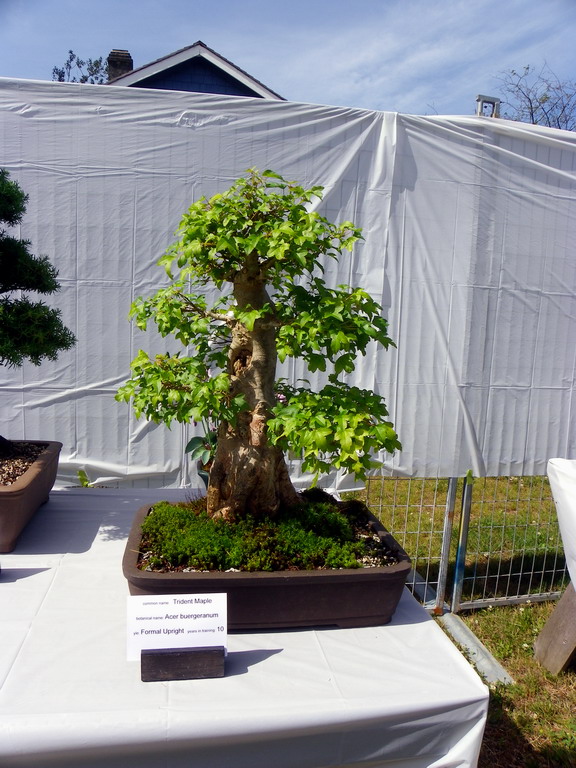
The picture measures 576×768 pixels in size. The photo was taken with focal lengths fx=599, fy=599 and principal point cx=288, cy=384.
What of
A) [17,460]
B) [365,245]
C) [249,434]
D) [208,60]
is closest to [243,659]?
[249,434]

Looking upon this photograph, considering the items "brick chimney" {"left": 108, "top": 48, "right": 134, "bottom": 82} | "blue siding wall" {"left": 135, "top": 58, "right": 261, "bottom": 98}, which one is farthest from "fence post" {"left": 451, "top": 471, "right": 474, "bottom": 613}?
"brick chimney" {"left": 108, "top": 48, "right": 134, "bottom": 82}

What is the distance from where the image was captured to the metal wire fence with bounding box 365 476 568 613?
78.2 inches

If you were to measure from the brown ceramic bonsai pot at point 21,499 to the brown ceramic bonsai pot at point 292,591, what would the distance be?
1.19 feet

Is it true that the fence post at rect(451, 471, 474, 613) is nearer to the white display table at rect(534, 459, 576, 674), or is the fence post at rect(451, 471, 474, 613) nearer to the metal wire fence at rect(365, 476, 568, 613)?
the metal wire fence at rect(365, 476, 568, 613)

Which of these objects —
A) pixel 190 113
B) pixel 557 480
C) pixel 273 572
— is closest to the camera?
pixel 273 572

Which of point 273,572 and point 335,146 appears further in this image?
point 335,146

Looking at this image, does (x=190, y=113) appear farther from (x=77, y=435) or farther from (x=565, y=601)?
(x=565, y=601)

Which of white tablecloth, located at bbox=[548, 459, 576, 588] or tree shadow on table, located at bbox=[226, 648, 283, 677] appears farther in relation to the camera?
white tablecloth, located at bbox=[548, 459, 576, 588]

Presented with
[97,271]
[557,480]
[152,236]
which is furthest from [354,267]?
[557,480]

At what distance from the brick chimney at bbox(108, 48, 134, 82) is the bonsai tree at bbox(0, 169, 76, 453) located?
705cm

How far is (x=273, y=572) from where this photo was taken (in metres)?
1.06

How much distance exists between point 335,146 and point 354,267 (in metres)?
0.49

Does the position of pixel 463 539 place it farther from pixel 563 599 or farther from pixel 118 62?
pixel 118 62

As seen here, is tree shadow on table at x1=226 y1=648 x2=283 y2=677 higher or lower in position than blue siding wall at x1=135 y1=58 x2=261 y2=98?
lower
